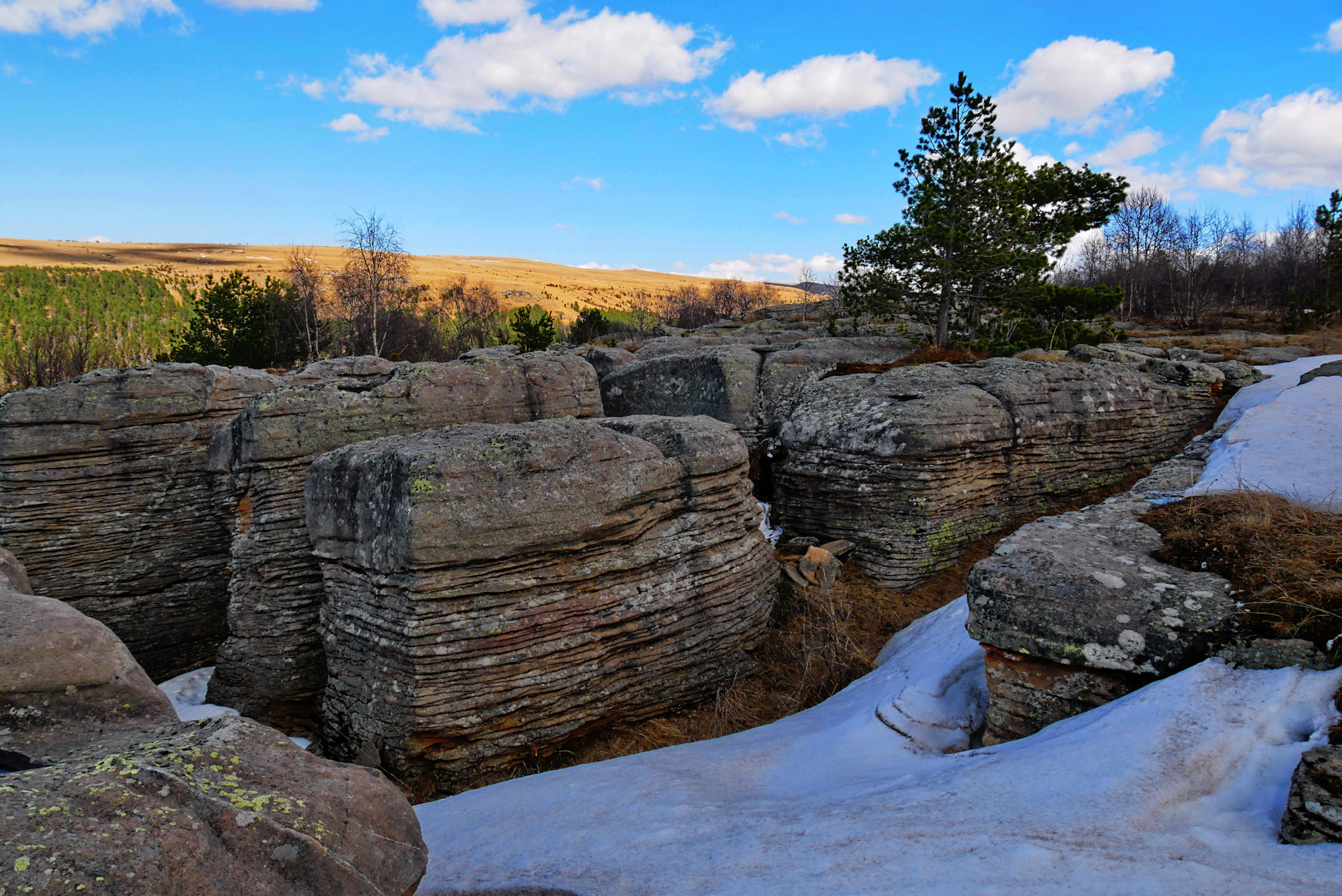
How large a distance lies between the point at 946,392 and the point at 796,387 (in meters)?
3.84

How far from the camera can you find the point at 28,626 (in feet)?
15.3

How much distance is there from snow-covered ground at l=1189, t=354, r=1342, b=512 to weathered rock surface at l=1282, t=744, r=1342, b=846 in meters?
4.94

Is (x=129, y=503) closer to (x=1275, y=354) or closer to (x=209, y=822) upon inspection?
(x=209, y=822)

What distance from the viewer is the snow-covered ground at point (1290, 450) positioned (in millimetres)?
7477

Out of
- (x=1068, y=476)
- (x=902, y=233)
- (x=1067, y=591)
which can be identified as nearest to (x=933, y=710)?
(x=1067, y=591)

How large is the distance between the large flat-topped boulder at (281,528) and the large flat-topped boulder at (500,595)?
68.4 inches

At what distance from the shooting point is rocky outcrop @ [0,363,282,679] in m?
11.2

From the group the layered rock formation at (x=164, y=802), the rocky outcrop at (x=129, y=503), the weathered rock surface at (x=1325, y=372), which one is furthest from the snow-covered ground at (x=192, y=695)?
the weathered rock surface at (x=1325, y=372)

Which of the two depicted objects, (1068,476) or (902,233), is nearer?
(1068,476)

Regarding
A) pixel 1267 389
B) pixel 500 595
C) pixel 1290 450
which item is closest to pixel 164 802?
pixel 500 595

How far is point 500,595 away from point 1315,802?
633cm

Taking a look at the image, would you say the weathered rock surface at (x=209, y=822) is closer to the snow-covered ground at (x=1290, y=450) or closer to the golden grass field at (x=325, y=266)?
the snow-covered ground at (x=1290, y=450)

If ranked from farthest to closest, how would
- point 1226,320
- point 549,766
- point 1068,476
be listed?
point 1226,320
point 1068,476
point 549,766

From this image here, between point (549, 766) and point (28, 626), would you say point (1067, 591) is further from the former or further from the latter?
point (28, 626)
